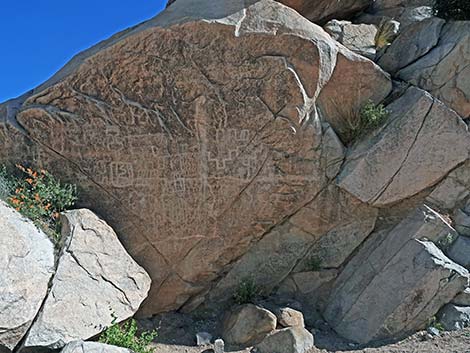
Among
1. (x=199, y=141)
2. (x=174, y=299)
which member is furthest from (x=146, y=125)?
(x=174, y=299)

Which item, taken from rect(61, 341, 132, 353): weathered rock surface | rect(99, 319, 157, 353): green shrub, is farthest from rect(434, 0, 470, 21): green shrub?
rect(61, 341, 132, 353): weathered rock surface

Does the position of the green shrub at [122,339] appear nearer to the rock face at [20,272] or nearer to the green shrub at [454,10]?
the rock face at [20,272]

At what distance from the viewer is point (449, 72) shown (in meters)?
7.94

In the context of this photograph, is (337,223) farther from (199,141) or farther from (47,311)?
(47,311)

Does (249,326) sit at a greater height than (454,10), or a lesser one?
lesser

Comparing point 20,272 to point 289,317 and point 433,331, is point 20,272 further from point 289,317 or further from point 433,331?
point 433,331

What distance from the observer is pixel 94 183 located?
283 inches

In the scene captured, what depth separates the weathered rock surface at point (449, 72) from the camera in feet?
25.6

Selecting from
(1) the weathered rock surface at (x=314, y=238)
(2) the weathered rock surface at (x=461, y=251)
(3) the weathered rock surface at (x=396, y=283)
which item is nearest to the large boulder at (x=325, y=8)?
(1) the weathered rock surface at (x=314, y=238)

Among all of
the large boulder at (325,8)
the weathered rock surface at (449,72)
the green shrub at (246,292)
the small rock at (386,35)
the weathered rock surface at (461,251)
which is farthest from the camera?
the large boulder at (325,8)

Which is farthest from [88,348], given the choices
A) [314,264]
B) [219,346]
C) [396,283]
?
[396,283]

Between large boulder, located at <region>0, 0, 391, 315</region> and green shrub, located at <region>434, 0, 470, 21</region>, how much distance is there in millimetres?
3154

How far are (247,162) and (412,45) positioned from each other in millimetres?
3583

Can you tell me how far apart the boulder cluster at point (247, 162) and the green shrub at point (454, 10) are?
2.29 metres
